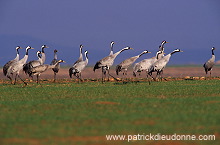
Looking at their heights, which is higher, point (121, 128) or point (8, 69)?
point (8, 69)

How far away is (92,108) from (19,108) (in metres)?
2.28

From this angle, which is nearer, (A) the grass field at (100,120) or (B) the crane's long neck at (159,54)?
(A) the grass field at (100,120)

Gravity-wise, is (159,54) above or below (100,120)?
above

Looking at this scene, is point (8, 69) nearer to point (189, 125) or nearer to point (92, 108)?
point (92, 108)

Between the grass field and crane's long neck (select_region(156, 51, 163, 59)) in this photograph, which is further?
crane's long neck (select_region(156, 51, 163, 59))

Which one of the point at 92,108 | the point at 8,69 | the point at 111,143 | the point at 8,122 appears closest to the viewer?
the point at 111,143

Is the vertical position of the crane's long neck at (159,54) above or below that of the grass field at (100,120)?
above

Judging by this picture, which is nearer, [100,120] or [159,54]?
[100,120]

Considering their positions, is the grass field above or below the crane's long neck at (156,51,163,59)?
below

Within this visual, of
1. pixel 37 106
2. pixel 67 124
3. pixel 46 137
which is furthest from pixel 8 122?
pixel 37 106

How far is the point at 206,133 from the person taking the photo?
34.4 ft

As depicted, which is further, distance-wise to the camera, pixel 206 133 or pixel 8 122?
pixel 8 122

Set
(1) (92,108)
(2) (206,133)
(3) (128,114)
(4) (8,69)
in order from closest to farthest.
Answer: (2) (206,133)
(3) (128,114)
(1) (92,108)
(4) (8,69)

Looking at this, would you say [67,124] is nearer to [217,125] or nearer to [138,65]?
[217,125]
